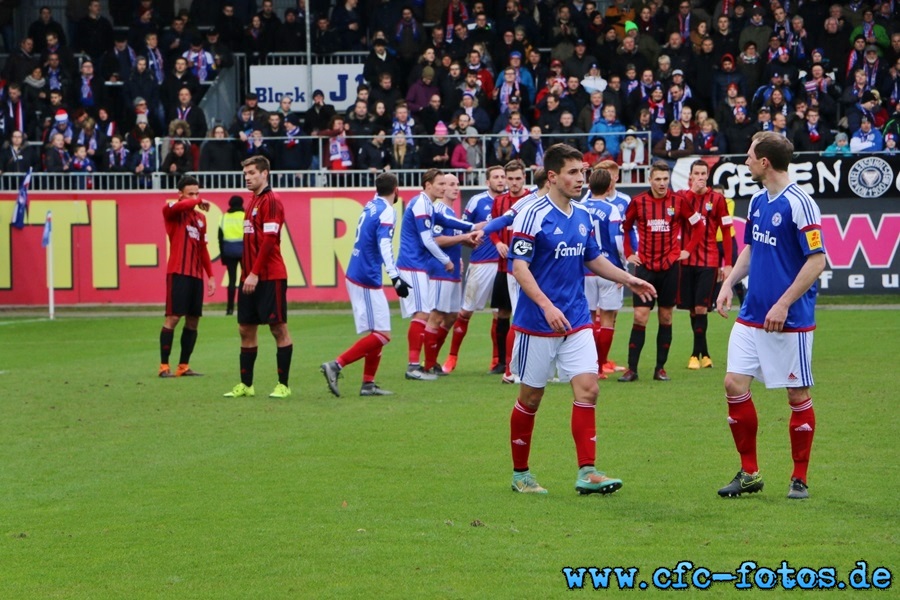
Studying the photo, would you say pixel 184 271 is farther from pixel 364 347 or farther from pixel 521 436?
pixel 521 436

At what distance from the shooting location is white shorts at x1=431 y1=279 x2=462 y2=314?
1591cm

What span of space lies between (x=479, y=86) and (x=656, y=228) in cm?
1457

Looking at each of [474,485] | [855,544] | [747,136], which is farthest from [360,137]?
[855,544]

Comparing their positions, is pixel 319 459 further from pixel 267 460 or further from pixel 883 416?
pixel 883 416

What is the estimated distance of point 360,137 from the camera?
28.1m

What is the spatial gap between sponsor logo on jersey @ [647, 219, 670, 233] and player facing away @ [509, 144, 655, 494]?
6463mm

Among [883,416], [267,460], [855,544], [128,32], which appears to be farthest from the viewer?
[128,32]

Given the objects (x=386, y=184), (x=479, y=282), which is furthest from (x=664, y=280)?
(x=386, y=184)

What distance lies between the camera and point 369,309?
46.1 feet

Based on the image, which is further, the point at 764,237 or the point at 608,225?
the point at 608,225

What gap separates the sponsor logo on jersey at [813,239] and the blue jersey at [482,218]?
25.4ft

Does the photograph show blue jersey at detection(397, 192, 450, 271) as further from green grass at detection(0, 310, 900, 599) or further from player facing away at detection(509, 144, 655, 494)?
player facing away at detection(509, 144, 655, 494)

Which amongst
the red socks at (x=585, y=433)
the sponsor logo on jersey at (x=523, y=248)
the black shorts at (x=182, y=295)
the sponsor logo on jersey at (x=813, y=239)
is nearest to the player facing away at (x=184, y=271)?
the black shorts at (x=182, y=295)

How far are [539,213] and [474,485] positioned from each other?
188cm
